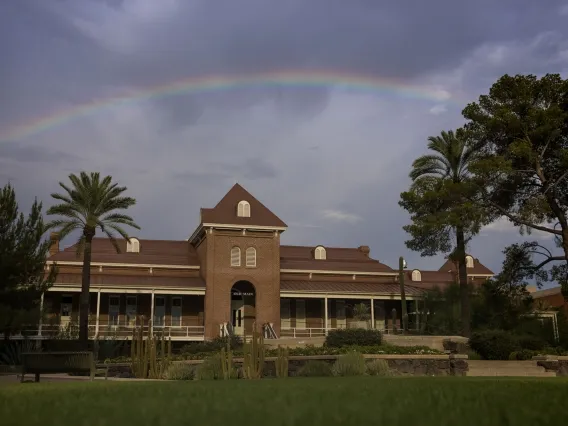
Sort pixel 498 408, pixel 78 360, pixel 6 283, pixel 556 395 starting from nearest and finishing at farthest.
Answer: pixel 498 408 → pixel 556 395 → pixel 78 360 → pixel 6 283

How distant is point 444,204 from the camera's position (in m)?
31.8

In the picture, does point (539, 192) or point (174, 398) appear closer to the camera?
point (174, 398)

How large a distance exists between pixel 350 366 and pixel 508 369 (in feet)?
23.8

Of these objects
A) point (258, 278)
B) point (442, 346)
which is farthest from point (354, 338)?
point (258, 278)

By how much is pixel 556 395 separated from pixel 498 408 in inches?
72.8

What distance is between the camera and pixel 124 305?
46.3 m

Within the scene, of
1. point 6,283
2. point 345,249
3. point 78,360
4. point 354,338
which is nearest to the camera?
point 78,360

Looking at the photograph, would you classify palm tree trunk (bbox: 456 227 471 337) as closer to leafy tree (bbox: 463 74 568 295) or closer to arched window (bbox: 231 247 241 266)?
leafy tree (bbox: 463 74 568 295)

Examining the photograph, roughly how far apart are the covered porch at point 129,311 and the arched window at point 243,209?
655 cm

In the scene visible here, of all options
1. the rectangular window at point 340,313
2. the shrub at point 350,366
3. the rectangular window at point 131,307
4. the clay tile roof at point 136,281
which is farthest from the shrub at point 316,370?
the rectangular window at point 340,313

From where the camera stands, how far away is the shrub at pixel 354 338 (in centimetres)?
2853

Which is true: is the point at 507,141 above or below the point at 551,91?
below

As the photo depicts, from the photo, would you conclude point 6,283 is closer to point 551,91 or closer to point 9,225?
point 9,225

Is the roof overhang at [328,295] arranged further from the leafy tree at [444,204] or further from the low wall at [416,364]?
the low wall at [416,364]
